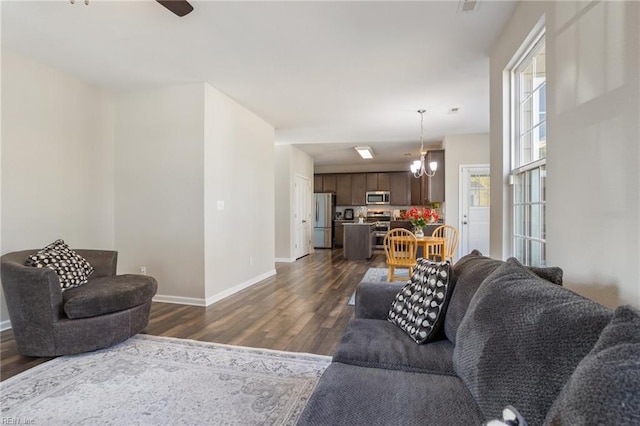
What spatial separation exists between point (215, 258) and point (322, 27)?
112 inches

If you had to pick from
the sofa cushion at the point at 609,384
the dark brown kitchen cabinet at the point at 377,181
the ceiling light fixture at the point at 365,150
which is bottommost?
the sofa cushion at the point at 609,384

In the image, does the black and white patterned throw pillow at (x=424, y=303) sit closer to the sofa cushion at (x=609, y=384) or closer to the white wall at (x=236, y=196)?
the sofa cushion at (x=609, y=384)

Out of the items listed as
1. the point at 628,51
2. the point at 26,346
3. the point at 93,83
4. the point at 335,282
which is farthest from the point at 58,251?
the point at 628,51

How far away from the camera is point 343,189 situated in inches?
395

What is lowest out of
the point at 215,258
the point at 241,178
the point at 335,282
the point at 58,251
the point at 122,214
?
the point at 335,282

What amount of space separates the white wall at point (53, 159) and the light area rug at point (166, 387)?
1.58 meters

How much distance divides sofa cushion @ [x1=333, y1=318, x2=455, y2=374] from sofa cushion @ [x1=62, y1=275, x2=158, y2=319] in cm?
193

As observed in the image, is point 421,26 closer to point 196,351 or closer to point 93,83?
point 196,351

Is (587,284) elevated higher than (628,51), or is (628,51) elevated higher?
(628,51)

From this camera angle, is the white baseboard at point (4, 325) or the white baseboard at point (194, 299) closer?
the white baseboard at point (4, 325)

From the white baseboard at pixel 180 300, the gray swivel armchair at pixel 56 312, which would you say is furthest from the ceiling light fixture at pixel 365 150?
the gray swivel armchair at pixel 56 312

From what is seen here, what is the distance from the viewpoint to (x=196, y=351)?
2473 mm

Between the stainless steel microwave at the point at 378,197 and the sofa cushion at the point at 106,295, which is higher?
the stainless steel microwave at the point at 378,197

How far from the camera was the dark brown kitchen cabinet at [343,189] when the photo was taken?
10.0 meters
